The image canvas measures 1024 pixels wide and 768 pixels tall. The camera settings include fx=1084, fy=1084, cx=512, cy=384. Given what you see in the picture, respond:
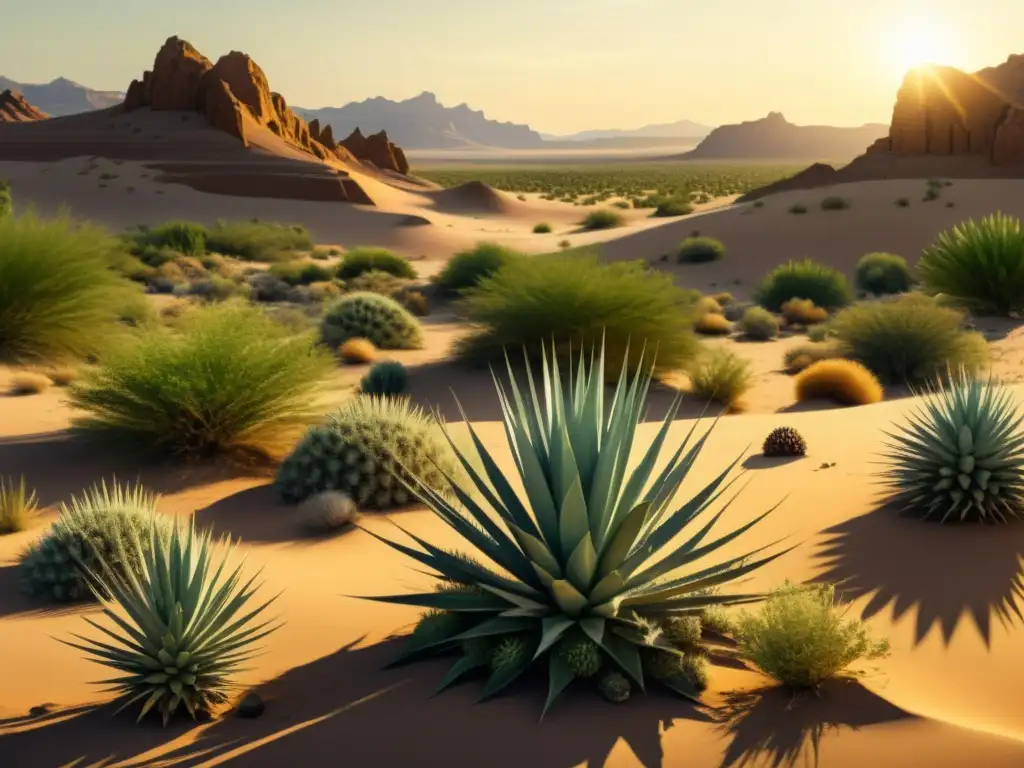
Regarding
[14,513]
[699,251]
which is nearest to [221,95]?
[699,251]

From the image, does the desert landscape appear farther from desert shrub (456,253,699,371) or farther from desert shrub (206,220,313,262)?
desert shrub (206,220,313,262)

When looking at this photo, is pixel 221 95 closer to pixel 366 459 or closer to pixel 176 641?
pixel 366 459

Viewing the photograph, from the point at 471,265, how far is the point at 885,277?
9909 mm

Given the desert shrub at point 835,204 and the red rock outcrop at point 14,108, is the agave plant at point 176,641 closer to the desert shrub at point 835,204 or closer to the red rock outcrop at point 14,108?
the desert shrub at point 835,204

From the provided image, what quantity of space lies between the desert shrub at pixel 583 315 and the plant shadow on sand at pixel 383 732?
9.39 meters

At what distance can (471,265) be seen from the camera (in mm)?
24953

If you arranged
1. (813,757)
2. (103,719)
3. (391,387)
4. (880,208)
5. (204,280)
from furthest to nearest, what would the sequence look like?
1. (880,208)
2. (204,280)
3. (391,387)
4. (103,719)
5. (813,757)

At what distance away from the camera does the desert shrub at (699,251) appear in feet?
104

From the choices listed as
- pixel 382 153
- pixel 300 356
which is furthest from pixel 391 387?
pixel 382 153

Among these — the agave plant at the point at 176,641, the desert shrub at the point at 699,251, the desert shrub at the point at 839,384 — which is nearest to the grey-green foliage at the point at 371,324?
the desert shrub at the point at 839,384

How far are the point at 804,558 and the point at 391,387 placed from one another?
8093 mm

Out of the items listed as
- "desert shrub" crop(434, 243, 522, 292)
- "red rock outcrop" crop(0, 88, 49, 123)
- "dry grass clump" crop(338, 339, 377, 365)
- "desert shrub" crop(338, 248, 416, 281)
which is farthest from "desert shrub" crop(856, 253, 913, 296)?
"red rock outcrop" crop(0, 88, 49, 123)

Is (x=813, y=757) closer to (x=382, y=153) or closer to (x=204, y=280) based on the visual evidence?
(x=204, y=280)

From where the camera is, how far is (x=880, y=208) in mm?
34125
